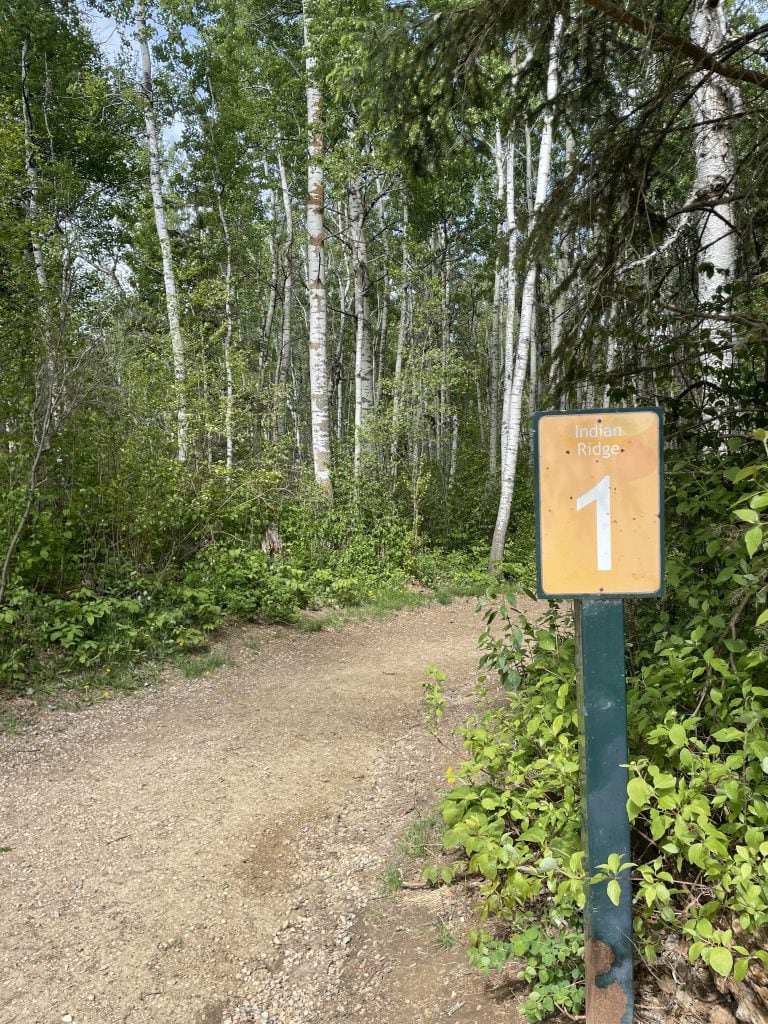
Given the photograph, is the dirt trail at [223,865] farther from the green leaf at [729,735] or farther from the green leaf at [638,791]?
the green leaf at [729,735]

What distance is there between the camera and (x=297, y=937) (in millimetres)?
2844

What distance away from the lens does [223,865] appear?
3352 mm

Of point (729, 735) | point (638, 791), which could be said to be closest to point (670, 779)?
point (638, 791)

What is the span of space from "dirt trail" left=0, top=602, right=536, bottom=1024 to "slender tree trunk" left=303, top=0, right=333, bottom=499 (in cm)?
546

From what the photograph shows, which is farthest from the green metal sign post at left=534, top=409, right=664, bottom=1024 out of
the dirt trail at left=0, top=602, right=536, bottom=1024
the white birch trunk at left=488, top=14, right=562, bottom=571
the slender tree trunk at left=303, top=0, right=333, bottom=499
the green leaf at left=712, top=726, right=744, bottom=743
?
the slender tree trunk at left=303, top=0, right=333, bottom=499

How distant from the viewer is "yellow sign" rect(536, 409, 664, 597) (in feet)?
6.23

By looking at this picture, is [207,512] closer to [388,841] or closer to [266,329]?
[388,841]

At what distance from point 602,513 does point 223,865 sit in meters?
2.78

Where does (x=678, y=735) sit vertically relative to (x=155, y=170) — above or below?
below

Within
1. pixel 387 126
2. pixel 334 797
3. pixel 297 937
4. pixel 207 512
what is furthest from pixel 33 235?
pixel 297 937

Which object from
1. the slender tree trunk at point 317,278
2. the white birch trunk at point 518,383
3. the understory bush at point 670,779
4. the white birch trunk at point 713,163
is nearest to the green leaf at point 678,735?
the understory bush at point 670,779

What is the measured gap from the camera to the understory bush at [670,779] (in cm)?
183

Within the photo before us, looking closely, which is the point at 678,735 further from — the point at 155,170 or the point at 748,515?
the point at 155,170

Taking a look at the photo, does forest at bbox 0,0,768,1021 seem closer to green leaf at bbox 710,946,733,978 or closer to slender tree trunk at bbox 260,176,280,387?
green leaf at bbox 710,946,733,978
